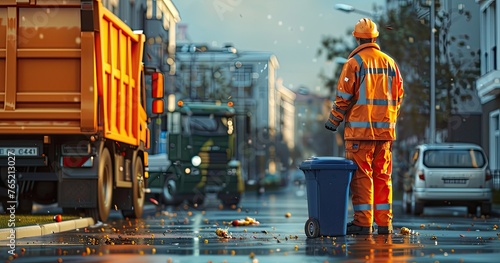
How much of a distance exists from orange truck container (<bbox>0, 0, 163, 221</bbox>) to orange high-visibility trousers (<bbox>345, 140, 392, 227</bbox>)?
16.4 feet

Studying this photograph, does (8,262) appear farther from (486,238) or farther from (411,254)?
(486,238)

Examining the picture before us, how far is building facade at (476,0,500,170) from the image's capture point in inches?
1444

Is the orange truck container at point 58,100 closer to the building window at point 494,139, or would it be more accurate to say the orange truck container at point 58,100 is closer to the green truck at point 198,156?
the green truck at point 198,156

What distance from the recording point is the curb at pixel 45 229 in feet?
46.1

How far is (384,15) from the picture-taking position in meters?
48.8

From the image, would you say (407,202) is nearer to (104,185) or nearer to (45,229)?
(104,185)

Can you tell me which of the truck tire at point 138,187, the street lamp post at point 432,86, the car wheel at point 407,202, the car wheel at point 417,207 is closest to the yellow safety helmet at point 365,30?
the truck tire at point 138,187

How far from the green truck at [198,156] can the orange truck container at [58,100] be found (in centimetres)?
1373

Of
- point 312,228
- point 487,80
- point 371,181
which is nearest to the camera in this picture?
point 312,228

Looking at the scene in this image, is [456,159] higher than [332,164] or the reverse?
higher

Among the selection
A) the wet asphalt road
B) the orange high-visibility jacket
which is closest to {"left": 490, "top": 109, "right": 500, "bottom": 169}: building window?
the wet asphalt road

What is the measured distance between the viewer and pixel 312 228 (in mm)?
13469

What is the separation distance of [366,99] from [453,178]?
41.7ft

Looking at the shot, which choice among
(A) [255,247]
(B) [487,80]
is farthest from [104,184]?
(B) [487,80]
